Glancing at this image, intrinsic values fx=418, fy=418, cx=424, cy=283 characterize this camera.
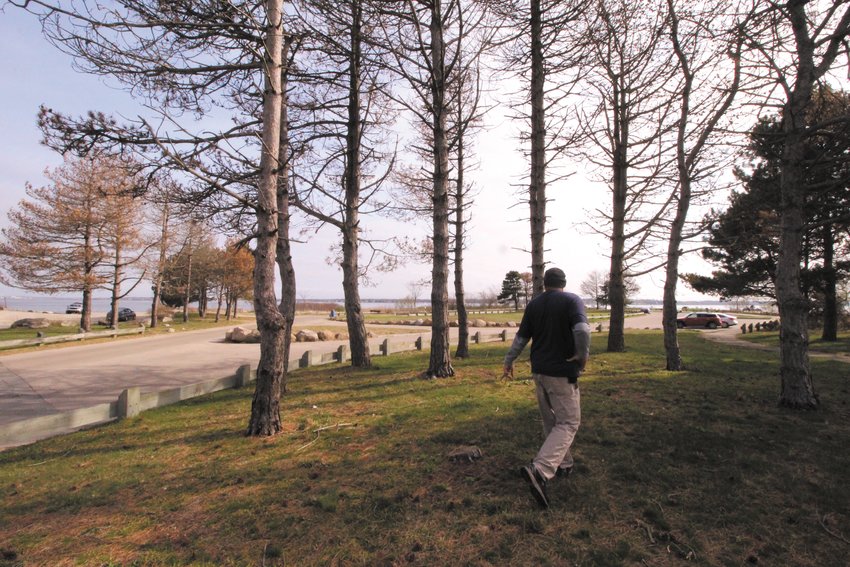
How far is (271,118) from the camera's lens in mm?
5473

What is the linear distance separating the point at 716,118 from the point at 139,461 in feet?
36.9

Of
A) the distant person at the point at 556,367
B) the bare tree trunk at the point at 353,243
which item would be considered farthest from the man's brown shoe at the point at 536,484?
the bare tree trunk at the point at 353,243

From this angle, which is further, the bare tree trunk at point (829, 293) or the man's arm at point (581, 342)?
the bare tree trunk at point (829, 293)

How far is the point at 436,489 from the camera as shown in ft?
12.4

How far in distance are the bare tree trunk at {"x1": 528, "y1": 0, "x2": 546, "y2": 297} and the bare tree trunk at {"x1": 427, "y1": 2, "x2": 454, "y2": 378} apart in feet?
6.49

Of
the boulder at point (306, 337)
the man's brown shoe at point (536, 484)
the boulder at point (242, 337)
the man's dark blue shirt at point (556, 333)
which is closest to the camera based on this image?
the man's brown shoe at point (536, 484)

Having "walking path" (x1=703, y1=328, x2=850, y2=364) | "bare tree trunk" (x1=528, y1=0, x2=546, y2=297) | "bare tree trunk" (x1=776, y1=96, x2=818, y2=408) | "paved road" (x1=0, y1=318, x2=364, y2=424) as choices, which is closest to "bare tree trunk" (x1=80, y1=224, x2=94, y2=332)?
"paved road" (x1=0, y1=318, x2=364, y2=424)

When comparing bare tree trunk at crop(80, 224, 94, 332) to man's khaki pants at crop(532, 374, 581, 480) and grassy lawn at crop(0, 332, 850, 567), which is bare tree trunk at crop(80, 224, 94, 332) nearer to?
grassy lawn at crop(0, 332, 850, 567)

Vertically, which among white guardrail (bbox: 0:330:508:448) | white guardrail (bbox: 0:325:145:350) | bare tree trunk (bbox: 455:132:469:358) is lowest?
white guardrail (bbox: 0:325:145:350)

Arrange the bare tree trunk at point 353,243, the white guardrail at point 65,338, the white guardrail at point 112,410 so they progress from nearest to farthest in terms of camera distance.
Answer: the white guardrail at point 112,410 < the bare tree trunk at point 353,243 < the white guardrail at point 65,338

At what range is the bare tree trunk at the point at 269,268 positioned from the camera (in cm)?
536

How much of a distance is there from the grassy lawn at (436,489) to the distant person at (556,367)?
0.91 ft

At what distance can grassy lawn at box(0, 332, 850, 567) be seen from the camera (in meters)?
2.92

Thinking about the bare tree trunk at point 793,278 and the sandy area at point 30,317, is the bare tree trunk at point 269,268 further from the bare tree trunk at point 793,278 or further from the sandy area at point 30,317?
the sandy area at point 30,317
